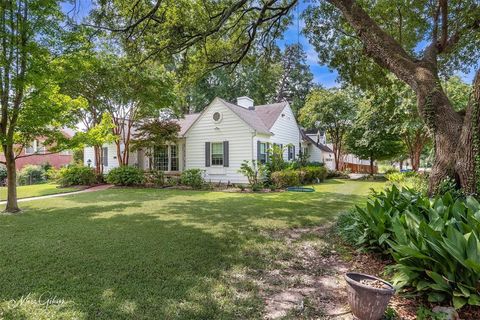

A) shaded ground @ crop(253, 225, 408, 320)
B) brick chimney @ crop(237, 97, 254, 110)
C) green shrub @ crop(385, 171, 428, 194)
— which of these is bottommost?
shaded ground @ crop(253, 225, 408, 320)

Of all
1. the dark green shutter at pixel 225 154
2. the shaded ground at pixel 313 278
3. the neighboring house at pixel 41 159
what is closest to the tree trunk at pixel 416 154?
the dark green shutter at pixel 225 154

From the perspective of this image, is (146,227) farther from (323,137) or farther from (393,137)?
(323,137)

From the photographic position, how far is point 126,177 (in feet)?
51.6

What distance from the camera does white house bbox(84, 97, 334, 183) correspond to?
15.8 m

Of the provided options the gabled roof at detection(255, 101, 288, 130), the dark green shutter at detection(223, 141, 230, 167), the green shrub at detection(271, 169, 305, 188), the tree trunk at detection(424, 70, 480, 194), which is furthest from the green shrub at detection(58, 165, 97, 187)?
the tree trunk at detection(424, 70, 480, 194)

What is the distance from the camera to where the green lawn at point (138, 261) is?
2939 millimetres

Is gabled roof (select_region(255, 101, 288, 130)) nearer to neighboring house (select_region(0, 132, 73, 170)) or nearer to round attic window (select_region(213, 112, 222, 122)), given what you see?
round attic window (select_region(213, 112, 222, 122))

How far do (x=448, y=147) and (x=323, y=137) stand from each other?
2523 centimetres

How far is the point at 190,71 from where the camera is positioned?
10.7 meters

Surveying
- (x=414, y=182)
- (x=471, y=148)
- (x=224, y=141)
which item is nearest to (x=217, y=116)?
(x=224, y=141)

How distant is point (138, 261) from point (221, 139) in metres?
12.4

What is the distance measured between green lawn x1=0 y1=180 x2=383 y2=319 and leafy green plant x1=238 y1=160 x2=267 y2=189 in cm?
603

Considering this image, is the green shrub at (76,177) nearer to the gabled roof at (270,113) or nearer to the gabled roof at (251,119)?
the gabled roof at (251,119)

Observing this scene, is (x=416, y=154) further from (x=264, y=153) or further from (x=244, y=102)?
(x=244, y=102)
